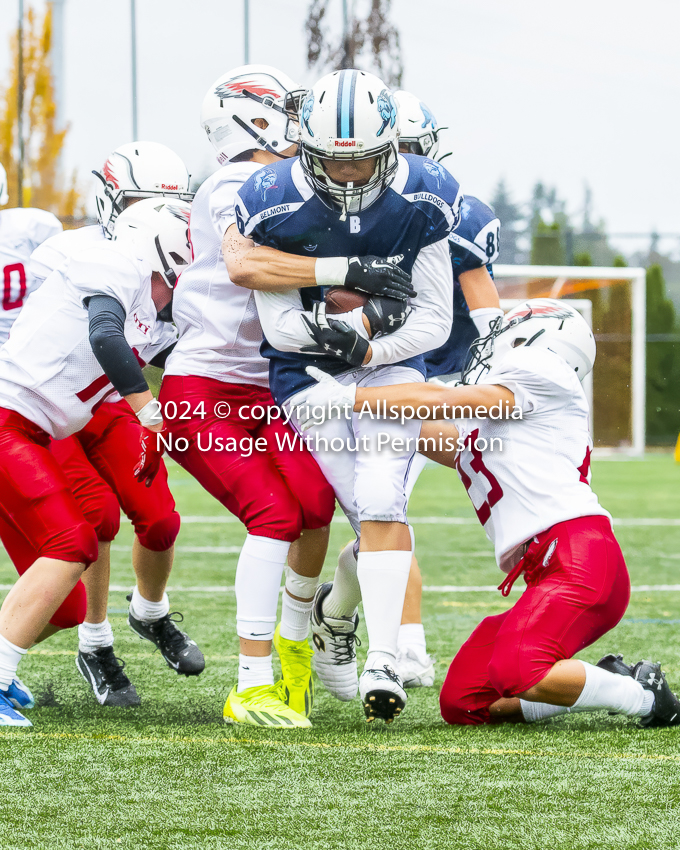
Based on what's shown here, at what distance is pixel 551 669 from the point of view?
2.76m

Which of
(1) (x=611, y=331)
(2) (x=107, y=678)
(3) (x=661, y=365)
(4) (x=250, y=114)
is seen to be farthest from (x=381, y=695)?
(3) (x=661, y=365)

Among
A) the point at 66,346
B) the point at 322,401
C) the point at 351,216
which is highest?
the point at 351,216

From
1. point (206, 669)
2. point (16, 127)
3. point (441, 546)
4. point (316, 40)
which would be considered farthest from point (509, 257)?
point (206, 669)

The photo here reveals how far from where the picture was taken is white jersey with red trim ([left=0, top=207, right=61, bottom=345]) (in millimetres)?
3957

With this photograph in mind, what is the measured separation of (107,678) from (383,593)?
108cm

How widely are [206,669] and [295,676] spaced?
2.52 feet

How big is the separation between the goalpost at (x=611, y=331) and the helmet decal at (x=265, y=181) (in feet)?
48.3

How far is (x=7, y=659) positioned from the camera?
2947 mm

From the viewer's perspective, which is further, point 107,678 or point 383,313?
point 107,678

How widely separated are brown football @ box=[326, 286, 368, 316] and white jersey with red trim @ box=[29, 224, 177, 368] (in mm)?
737

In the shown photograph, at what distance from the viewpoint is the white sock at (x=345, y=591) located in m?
3.23

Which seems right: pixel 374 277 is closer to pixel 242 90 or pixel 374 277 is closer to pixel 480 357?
pixel 480 357

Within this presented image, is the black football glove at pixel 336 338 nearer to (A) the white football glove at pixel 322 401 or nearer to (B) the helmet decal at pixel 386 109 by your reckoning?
(A) the white football glove at pixel 322 401

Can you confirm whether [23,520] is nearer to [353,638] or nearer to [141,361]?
[141,361]
